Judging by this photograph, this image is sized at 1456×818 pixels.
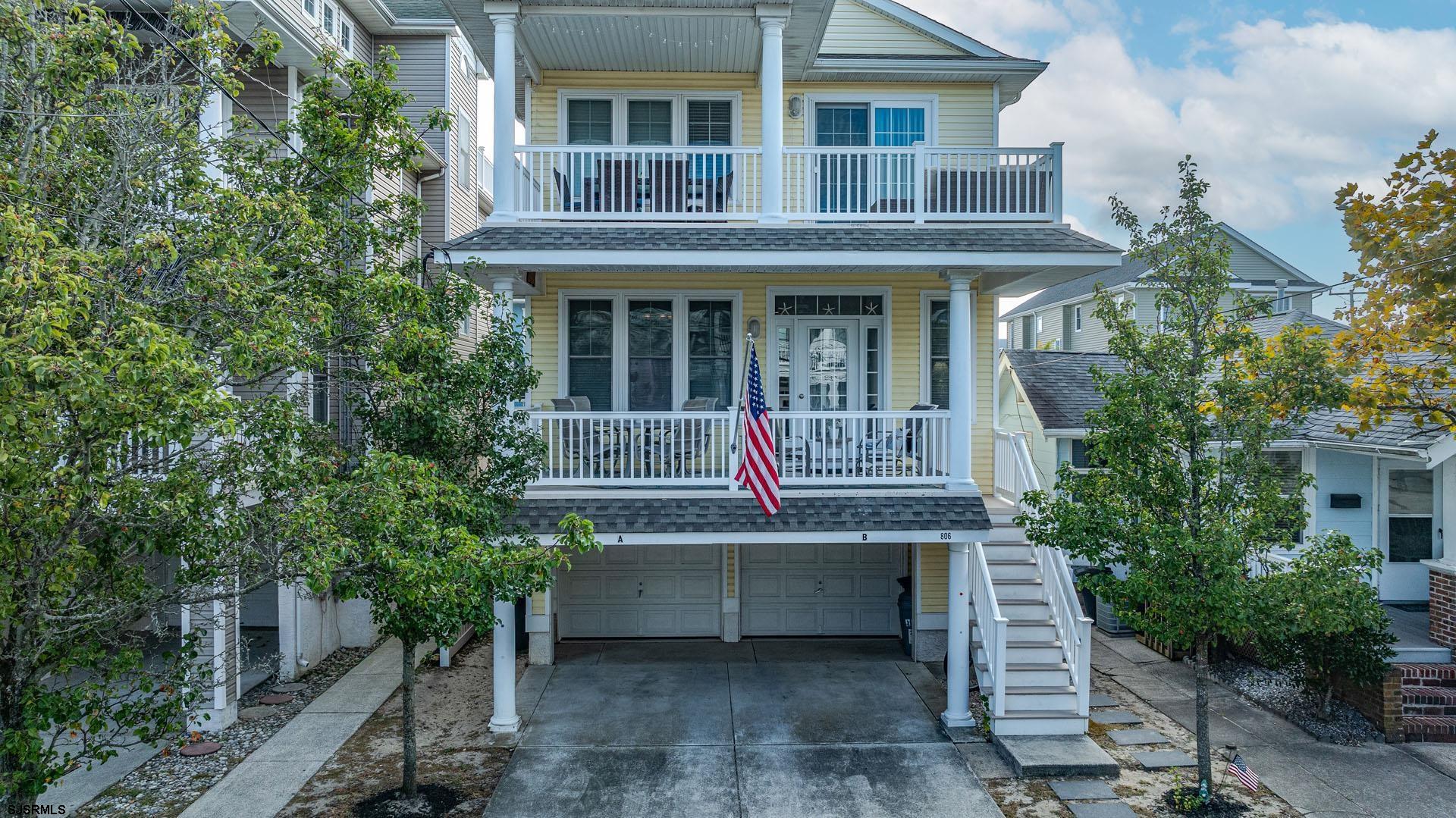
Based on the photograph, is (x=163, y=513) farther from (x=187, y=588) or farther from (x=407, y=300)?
(x=407, y=300)

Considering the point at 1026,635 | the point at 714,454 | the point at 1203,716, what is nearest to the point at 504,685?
the point at 714,454

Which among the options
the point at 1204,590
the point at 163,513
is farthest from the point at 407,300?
the point at 1204,590

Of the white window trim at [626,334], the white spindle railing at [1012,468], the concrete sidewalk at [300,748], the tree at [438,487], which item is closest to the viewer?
the tree at [438,487]

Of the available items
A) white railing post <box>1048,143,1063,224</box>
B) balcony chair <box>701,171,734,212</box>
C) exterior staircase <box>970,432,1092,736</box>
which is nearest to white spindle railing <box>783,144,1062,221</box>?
white railing post <box>1048,143,1063,224</box>

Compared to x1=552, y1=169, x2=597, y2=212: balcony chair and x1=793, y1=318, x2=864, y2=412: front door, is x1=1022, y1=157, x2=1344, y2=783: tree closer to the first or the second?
x1=793, y1=318, x2=864, y2=412: front door

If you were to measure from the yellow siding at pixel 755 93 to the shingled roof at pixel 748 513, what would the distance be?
5440 mm

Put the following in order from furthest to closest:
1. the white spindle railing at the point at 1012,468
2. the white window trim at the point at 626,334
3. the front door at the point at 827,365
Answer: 1. the front door at the point at 827,365
2. the white window trim at the point at 626,334
3. the white spindle railing at the point at 1012,468

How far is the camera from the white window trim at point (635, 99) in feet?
38.6

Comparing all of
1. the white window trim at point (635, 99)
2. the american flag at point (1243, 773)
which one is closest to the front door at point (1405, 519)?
the american flag at point (1243, 773)

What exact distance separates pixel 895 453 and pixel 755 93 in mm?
5758

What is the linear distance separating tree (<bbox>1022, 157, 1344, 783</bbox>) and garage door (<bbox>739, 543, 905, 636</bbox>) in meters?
5.21

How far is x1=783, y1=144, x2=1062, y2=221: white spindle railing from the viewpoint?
9.88m

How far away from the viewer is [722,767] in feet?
27.5

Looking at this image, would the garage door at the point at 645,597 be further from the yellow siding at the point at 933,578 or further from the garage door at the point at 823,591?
the yellow siding at the point at 933,578
